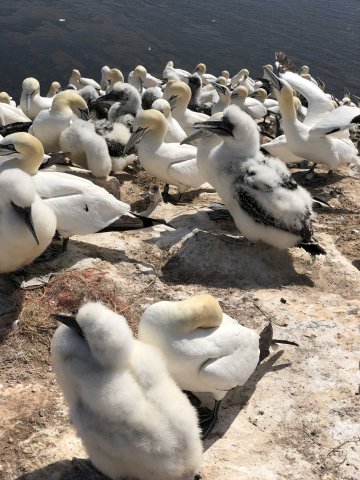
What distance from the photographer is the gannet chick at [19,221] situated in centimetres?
441

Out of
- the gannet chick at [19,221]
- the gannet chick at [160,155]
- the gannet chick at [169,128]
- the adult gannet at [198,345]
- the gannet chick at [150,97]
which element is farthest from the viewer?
the gannet chick at [150,97]

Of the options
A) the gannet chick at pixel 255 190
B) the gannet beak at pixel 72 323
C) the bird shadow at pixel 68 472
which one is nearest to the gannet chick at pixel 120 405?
the gannet beak at pixel 72 323

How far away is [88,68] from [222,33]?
290 inches

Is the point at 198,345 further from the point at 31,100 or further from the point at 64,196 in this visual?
the point at 31,100

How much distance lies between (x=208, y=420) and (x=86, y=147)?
3.85 m

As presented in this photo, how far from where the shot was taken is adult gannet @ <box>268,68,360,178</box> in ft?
26.2

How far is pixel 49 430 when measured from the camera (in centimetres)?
366

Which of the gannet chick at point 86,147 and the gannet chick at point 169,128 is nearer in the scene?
the gannet chick at point 86,147

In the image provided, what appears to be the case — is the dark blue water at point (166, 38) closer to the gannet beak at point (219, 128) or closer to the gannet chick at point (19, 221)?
the gannet beak at point (219, 128)

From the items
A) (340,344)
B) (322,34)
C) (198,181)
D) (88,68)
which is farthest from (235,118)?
(322,34)

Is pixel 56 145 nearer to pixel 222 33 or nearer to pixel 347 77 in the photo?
pixel 347 77

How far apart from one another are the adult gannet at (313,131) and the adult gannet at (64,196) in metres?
3.34

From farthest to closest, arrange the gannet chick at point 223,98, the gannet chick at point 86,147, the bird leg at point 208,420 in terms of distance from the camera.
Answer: the gannet chick at point 223,98, the gannet chick at point 86,147, the bird leg at point 208,420

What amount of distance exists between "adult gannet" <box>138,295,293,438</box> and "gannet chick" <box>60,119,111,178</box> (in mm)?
3401
